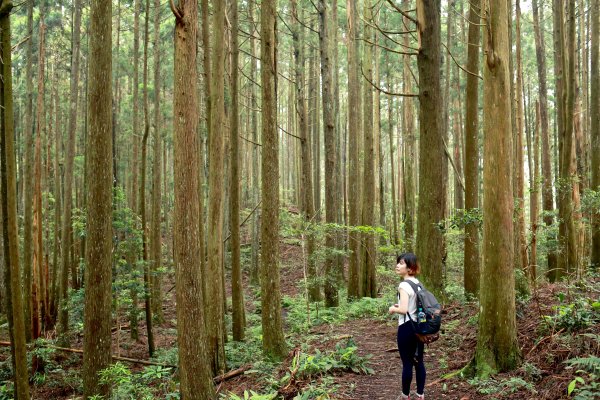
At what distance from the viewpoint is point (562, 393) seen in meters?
4.20

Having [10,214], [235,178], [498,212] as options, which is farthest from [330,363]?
[10,214]

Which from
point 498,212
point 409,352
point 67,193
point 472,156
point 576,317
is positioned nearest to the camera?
point 409,352

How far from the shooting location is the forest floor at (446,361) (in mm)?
4723

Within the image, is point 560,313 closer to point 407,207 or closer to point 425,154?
point 425,154

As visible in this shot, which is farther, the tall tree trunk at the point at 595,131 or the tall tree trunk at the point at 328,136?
the tall tree trunk at the point at 328,136

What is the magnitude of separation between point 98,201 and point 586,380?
6021 millimetres

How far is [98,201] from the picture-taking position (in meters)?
6.32

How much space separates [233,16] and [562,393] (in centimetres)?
846

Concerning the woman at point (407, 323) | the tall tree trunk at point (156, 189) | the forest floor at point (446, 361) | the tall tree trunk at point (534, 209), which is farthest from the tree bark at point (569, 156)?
the tall tree trunk at point (156, 189)

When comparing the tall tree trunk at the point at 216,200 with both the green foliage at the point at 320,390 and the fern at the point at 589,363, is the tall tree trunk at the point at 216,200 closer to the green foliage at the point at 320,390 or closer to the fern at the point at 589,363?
the green foliage at the point at 320,390

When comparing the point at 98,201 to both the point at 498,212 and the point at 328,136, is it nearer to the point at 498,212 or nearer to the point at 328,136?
the point at 498,212

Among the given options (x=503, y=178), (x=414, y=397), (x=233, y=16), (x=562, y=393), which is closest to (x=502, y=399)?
(x=562, y=393)

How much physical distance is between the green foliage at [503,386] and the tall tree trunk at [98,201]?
5.00 m

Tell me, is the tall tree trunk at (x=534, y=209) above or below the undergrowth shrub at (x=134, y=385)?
above
